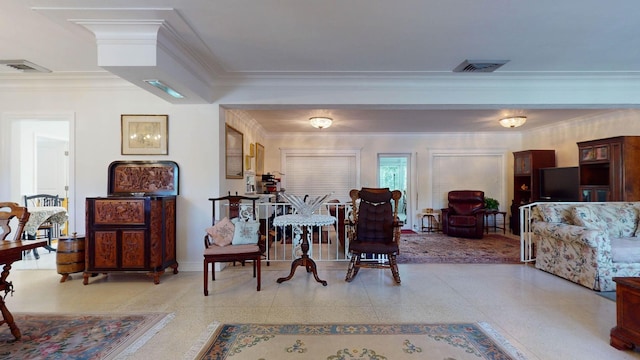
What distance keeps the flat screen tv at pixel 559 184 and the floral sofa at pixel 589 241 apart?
1685 mm

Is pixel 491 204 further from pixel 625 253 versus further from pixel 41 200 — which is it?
pixel 41 200

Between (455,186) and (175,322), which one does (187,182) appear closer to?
(175,322)

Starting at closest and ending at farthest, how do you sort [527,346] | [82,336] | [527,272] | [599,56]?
[527,346], [82,336], [599,56], [527,272]

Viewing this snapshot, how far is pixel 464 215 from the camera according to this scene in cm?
659

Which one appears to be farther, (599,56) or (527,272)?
(527,272)

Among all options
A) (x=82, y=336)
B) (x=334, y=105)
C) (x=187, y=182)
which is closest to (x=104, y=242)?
(x=187, y=182)

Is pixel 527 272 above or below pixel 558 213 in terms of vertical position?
below

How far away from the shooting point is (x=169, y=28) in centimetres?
268

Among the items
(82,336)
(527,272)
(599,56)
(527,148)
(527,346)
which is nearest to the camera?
(527,346)

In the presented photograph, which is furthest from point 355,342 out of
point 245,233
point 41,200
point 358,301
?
point 41,200

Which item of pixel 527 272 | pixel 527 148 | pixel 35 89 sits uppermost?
pixel 35 89

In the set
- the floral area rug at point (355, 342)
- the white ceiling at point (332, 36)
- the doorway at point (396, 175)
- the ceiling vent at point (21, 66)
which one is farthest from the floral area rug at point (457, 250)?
A: the ceiling vent at point (21, 66)

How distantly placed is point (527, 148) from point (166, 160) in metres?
7.82

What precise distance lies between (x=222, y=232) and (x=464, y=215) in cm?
527
